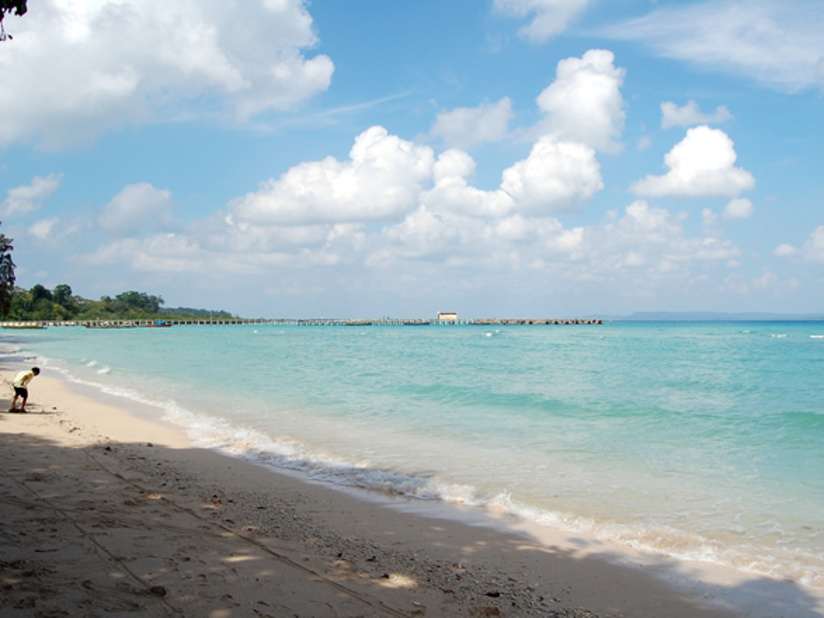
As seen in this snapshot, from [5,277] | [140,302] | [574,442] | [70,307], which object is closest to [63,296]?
[70,307]

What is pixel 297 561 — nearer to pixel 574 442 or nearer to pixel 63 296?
pixel 574 442

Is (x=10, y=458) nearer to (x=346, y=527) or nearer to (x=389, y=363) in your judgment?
(x=346, y=527)

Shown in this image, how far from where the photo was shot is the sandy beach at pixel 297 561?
12.4 feet

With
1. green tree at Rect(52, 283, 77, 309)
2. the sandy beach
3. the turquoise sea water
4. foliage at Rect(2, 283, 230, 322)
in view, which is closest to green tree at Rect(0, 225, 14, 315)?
the turquoise sea water

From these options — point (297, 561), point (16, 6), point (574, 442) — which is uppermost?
point (16, 6)

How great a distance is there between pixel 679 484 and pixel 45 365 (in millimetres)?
30130

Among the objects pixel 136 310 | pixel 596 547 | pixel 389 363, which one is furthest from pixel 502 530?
pixel 136 310

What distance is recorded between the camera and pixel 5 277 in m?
43.0

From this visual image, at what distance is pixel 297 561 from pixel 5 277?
49.8 metres

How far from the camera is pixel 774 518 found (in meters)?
6.52

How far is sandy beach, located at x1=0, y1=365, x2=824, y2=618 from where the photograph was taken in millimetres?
3787

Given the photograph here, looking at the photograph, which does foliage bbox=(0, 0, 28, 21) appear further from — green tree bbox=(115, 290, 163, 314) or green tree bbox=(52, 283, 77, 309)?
green tree bbox=(115, 290, 163, 314)

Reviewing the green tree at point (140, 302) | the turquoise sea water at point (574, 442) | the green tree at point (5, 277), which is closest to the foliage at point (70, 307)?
the green tree at point (140, 302)

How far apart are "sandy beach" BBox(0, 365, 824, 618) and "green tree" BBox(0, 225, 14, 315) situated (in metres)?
40.0
